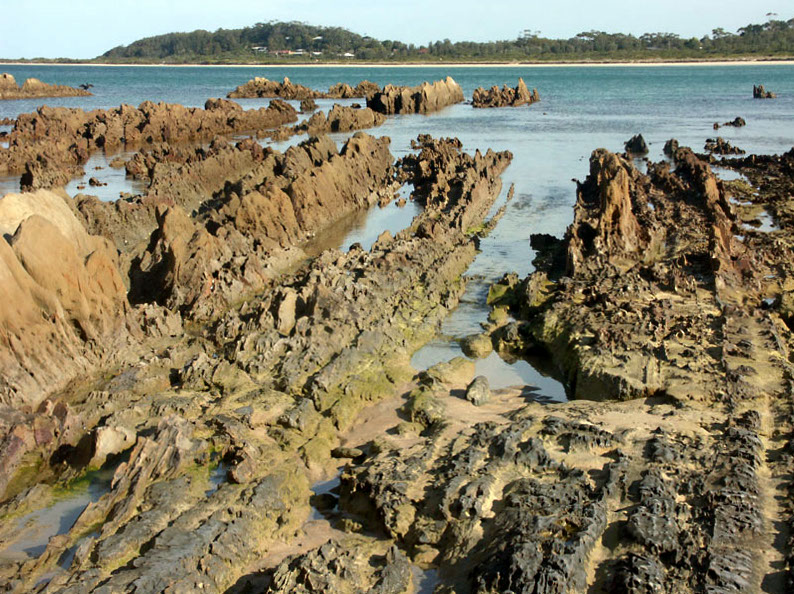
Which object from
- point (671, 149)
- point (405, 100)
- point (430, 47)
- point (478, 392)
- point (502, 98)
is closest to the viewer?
point (478, 392)

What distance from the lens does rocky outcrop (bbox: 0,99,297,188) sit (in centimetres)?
3148

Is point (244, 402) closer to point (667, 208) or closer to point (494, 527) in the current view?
point (494, 527)

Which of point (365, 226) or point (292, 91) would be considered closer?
point (365, 226)

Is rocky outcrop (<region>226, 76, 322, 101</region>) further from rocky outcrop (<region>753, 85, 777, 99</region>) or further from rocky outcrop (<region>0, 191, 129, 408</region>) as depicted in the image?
rocky outcrop (<region>0, 191, 129, 408</region>)

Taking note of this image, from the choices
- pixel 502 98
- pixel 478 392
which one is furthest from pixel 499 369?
pixel 502 98

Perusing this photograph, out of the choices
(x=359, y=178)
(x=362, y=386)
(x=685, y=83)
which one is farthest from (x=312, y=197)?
(x=685, y=83)

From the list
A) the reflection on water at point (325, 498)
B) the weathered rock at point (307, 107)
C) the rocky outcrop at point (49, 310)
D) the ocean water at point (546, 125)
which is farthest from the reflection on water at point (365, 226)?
the weathered rock at point (307, 107)

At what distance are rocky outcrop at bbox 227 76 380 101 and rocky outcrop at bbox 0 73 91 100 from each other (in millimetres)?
16815

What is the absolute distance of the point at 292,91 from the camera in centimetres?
7412

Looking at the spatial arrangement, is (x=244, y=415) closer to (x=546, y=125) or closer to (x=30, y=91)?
(x=546, y=125)

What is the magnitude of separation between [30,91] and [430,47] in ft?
412

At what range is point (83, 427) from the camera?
31.2 feet

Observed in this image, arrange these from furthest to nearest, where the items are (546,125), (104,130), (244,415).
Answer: (546,125)
(104,130)
(244,415)

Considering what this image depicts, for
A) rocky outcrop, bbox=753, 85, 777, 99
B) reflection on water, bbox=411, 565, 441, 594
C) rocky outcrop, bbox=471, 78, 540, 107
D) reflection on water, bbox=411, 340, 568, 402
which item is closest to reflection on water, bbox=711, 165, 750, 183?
reflection on water, bbox=411, 340, 568, 402
